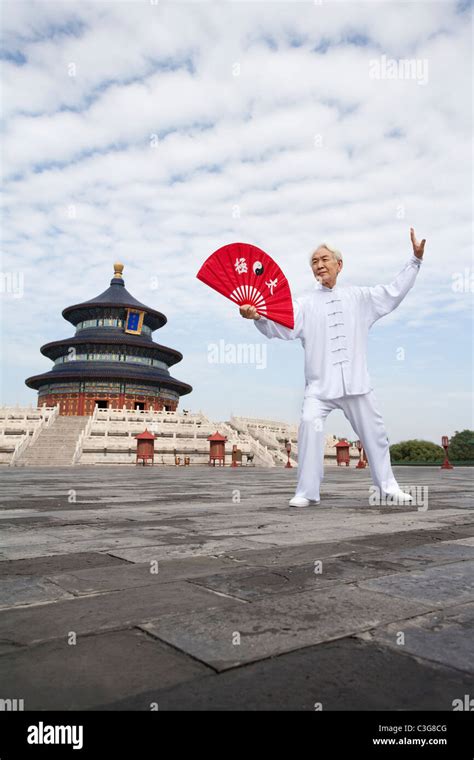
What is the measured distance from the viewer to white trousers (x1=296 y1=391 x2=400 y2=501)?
19.3 ft

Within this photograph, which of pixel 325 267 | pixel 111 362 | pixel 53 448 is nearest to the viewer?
pixel 325 267

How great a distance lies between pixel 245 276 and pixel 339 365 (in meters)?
1.47

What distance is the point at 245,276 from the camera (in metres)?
5.76

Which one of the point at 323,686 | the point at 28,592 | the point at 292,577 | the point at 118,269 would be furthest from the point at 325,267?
the point at 118,269

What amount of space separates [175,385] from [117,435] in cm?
1805

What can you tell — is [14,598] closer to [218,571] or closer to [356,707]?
[218,571]

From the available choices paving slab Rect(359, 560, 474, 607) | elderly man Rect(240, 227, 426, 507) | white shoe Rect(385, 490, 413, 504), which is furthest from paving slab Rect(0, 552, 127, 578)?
white shoe Rect(385, 490, 413, 504)

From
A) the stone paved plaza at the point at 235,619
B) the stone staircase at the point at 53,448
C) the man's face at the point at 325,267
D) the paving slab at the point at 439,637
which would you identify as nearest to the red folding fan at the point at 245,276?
the man's face at the point at 325,267

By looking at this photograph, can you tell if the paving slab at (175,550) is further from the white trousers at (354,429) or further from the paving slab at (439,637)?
the white trousers at (354,429)

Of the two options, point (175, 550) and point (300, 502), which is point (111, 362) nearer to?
point (300, 502)

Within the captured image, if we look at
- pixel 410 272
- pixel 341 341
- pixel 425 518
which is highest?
pixel 410 272

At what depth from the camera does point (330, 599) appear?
2.08 metres

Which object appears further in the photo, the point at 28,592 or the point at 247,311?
the point at 247,311
